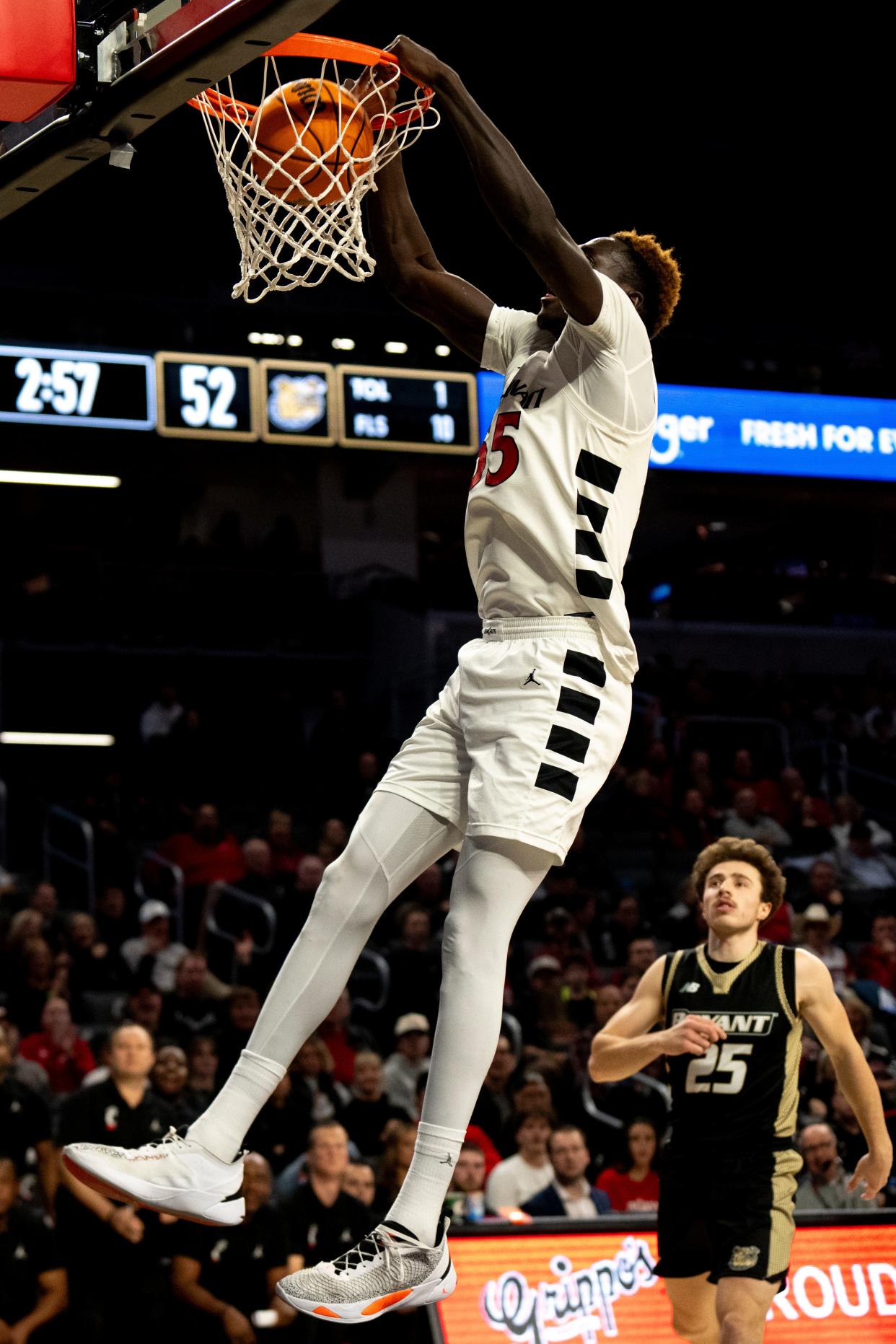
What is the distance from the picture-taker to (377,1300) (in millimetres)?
3846

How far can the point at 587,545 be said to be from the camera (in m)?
4.25

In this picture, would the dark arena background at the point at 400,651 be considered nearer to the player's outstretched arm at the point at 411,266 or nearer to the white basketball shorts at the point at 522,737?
the white basketball shorts at the point at 522,737

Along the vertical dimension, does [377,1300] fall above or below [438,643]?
below

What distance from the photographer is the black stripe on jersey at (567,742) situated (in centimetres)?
414

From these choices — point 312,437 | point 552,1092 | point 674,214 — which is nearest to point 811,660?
point 674,214

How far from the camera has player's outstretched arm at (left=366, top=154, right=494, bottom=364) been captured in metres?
4.65

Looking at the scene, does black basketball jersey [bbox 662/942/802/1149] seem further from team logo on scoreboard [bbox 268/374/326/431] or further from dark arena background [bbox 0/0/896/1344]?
team logo on scoreboard [bbox 268/374/326/431]

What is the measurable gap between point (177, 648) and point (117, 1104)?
31.2ft

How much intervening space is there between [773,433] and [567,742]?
1045 centimetres

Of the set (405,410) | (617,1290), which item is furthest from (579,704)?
(405,410)

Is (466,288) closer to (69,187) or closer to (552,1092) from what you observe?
(552,1092)

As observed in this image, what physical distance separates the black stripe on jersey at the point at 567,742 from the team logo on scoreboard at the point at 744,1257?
233 centimetres

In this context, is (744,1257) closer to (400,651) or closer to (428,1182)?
(428,1182)

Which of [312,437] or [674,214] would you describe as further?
[674,214]
